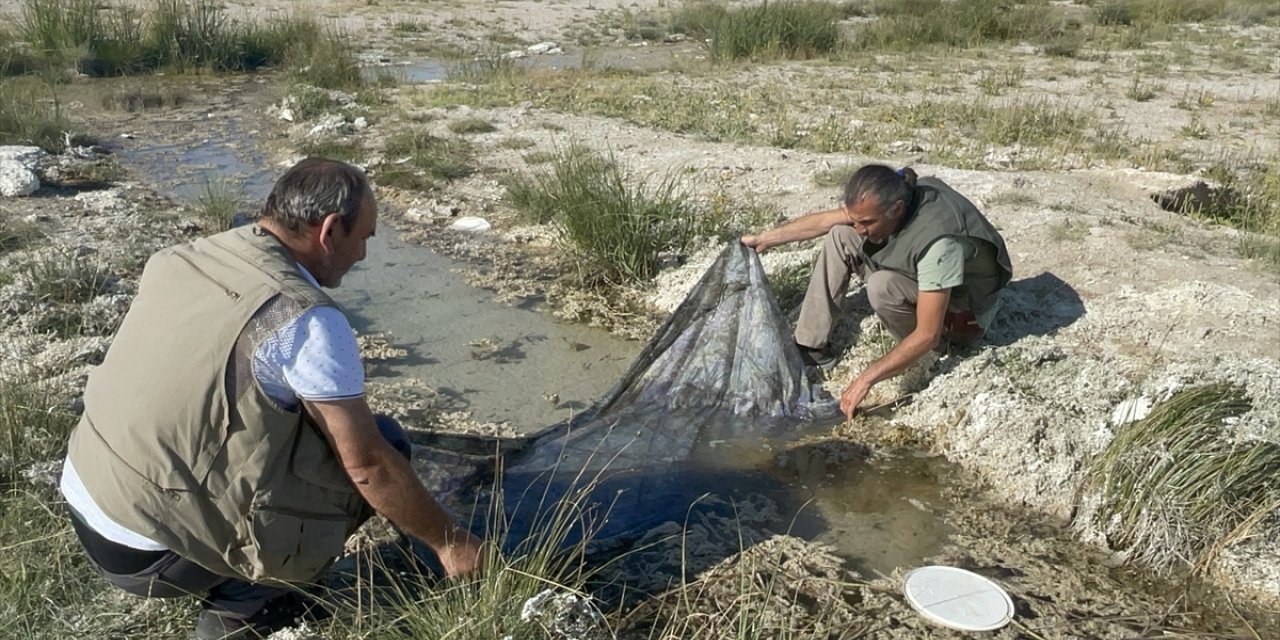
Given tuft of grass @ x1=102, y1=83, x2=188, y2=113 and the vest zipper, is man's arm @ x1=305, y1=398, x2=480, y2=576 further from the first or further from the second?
tuft of grass @ x1=102, y1=83, x2=188, y2=113

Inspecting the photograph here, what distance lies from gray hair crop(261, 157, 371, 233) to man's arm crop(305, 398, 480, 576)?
423 millimetres

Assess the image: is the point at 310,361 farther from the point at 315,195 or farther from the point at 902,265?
the point at 902,265

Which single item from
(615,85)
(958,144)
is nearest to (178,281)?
(958,144)

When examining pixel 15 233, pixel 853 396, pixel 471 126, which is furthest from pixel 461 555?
pixel 471 126

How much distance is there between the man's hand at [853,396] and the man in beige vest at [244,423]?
1.93 m

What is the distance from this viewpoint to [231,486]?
2.20m

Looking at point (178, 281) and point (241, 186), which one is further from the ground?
point (178, 281)

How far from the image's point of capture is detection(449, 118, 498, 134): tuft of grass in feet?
26.7

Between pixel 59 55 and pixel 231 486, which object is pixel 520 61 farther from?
pixel 231 486

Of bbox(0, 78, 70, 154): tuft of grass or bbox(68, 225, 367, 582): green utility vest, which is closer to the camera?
bbox(68, 225, 367, 582): green utility vest

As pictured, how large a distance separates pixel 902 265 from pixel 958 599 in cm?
145

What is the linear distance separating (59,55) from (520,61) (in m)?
4.88

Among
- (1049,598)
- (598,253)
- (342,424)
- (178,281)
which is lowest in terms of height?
(1049,598)

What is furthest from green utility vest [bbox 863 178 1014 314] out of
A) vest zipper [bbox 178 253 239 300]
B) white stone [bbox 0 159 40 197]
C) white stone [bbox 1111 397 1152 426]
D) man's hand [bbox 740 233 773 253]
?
white stone [bbox 0 159 40 197]
